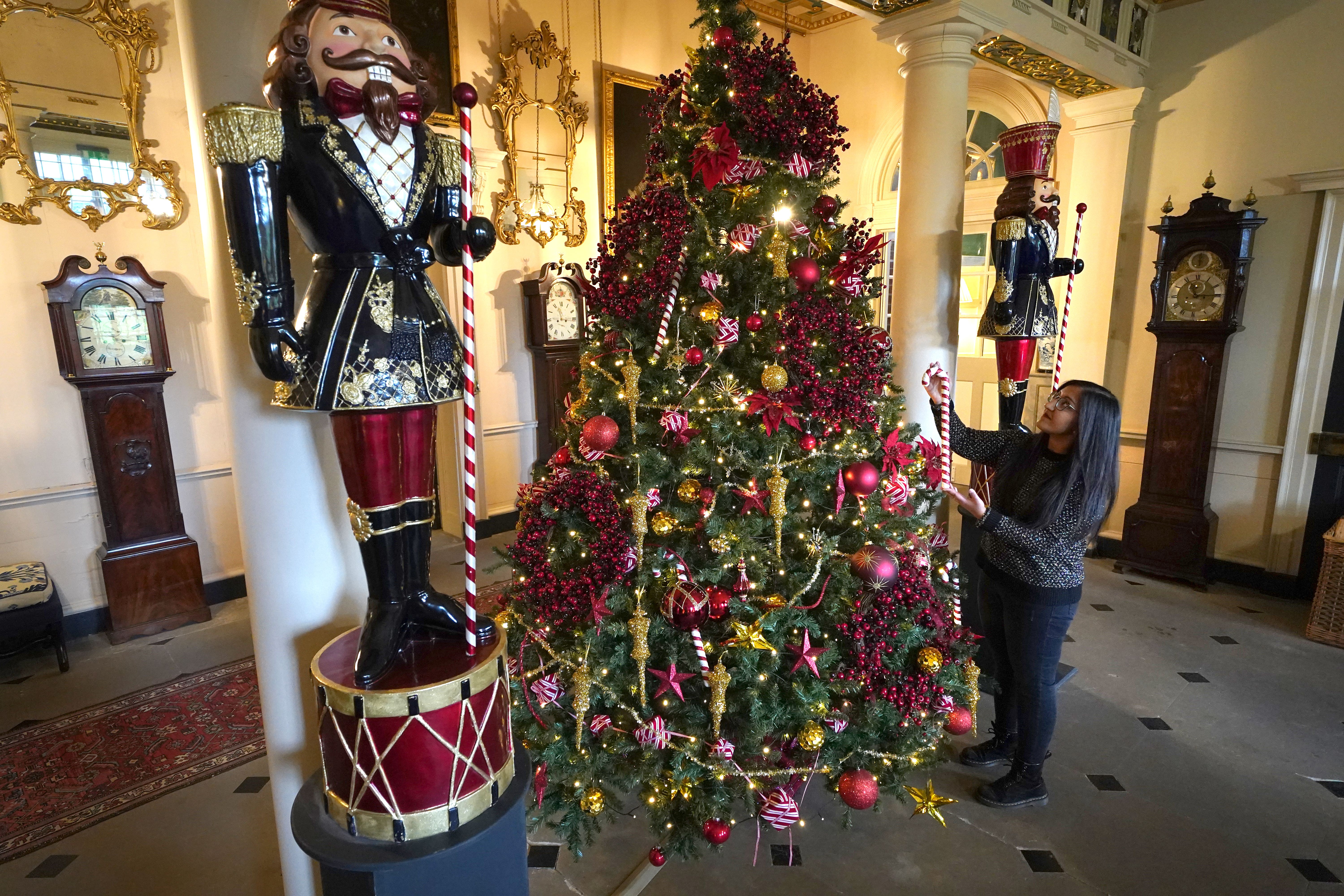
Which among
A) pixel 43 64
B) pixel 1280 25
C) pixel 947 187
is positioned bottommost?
pixel 947 187

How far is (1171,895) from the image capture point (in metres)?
1.91

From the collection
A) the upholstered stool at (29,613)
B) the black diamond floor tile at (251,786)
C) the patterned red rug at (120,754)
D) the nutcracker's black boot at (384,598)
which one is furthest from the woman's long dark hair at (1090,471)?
the upholstered stool at (29,613)

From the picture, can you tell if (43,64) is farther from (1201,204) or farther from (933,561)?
(1201,204)

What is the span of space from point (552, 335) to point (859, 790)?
145 inches

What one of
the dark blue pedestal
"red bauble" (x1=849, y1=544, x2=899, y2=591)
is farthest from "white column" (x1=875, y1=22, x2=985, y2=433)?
the dark blue pedestal

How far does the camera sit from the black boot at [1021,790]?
89.0 inches

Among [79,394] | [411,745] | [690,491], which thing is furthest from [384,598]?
[79,394]

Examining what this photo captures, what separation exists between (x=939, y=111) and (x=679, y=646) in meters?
2.67

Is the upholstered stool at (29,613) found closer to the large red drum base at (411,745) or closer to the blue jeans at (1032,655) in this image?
the large red drum base at (411,745)

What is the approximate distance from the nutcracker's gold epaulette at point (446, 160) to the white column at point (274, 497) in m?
0.34

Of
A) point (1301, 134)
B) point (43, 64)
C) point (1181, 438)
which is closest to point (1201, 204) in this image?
point (1301, 134)

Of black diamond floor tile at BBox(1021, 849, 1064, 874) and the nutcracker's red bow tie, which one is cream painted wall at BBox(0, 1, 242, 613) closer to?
the nutcracker's red bow tie

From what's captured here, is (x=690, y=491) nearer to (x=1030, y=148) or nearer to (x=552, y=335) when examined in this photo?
(x=1030, y=148)

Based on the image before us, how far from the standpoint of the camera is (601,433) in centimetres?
195
